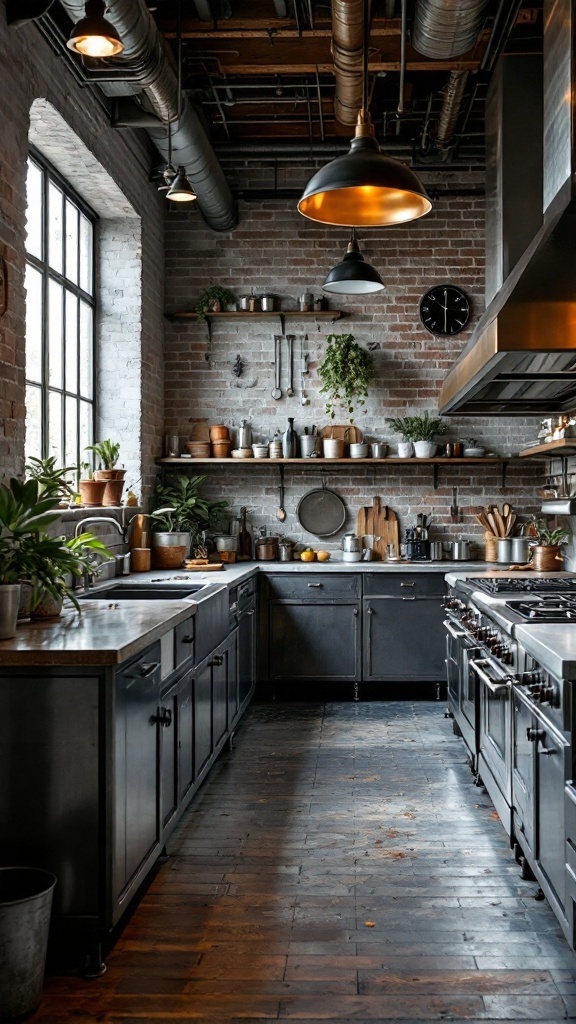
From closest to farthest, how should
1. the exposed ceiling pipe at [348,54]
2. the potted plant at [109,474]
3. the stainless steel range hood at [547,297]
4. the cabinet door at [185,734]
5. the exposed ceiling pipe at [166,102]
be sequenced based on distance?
the stainless steel range hood at [547,297], the cabinet door at [185,734], the exposed ceiling pipe at [166,102], the exposed ceiling pipe at [348,54], the potted plant at [109,474]

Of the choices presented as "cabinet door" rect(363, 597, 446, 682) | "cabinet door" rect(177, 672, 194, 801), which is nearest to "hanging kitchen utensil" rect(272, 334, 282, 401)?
"cabinet door" rect(363, 597, 446, 682)

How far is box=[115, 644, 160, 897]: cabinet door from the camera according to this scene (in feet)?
9.32

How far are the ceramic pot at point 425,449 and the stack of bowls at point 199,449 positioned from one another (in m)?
1.65

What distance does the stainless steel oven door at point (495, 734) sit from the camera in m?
3.63

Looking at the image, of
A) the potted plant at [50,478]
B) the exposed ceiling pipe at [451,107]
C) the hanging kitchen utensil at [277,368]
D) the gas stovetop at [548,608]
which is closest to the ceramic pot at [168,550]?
the potted plant at [50,478]

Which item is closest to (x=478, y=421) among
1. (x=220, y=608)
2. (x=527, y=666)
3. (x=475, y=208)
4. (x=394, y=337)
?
(x=394, y=337)

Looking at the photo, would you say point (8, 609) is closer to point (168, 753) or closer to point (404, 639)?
point (168, 753)

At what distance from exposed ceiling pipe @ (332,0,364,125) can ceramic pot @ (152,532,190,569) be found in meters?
2.98

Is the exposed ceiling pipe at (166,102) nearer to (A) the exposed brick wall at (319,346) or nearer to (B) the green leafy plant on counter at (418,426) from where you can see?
(A) the exposed brick wall at (319,346)

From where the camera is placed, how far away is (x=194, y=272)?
734 centimetres

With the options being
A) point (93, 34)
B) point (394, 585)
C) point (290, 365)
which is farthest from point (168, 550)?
point (93, 34)

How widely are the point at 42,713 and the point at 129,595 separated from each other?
Answer: 2.27m

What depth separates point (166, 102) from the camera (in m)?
4.82

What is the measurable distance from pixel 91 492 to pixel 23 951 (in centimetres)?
333
